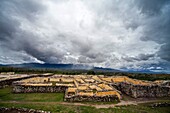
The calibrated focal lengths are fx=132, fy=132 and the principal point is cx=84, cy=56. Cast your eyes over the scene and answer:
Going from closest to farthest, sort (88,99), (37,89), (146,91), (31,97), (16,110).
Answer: (16,110)
(88,99)
(31,97)
(146,91)
(37,89)

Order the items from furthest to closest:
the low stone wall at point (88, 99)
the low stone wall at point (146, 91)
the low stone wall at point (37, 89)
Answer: the low stone wall at point (37, 89), the low stone wall at point (146, 91), the low stone wall at point (88, 99)

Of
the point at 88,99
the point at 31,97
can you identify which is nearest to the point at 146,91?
the point at 88,99

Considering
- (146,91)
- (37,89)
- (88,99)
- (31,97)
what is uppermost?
(37,89)

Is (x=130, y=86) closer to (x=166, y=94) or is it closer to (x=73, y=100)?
(x=166, y=94)

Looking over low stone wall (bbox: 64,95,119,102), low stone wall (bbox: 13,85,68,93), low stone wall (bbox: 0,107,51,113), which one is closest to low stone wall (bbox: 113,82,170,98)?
low stone wall (bbox: 64,95,119,102)

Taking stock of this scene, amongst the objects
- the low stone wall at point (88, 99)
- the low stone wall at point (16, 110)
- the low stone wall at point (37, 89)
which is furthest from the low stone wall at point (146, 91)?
the low stone wall at point (16, 110)

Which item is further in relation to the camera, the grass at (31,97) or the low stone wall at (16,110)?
the grass at (31,97)

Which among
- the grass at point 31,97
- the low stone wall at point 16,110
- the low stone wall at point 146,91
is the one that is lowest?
the low stone wall at point 16,110

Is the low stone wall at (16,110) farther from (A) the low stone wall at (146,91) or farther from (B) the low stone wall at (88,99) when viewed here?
(A) the low stone wall at (146,91)

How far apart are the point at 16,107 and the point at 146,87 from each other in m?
22.0

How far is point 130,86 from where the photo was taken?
25.5m

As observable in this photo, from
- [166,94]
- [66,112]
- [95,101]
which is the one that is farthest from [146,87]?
[66,112]

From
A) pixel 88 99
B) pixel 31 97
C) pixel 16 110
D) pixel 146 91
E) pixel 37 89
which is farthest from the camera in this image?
pixel 37 89

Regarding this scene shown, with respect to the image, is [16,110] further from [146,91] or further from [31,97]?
[146,91]
